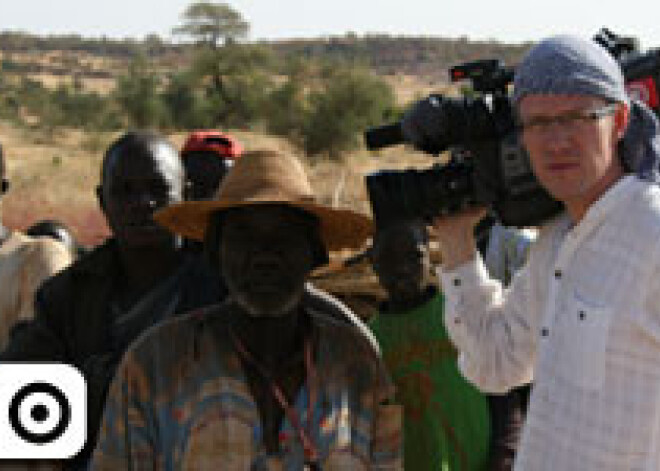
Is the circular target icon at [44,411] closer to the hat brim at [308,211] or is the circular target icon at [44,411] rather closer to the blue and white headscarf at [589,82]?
the hat brim at [308,211]

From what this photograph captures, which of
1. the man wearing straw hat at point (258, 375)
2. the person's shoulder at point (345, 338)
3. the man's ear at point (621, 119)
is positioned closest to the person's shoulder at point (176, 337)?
the man wearing straw hat at point (258, 375)

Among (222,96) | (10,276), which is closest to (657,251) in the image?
(10,276)

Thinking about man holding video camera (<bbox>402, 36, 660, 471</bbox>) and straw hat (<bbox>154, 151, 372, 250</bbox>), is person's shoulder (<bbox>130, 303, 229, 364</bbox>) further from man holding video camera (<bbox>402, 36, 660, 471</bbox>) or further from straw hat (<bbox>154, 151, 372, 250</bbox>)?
man holding video camera (<bbox>402, 36, 660, 471</bbox>)

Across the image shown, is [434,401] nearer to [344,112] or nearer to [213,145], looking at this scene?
[213,145]

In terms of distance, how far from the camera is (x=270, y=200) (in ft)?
8.34

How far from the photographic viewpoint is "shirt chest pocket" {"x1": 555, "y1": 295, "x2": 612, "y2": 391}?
2.22m

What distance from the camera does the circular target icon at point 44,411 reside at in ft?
9.91

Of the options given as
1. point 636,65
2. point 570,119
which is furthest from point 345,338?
point 636,65

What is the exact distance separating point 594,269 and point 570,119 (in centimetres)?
29

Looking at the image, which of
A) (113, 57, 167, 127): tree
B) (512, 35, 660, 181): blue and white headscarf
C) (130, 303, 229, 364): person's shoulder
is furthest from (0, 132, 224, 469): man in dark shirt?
(113, 57, 167, 127): tree

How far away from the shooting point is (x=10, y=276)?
12.4 ft

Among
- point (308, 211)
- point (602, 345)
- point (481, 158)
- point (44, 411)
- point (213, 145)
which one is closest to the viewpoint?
point (602, 345)

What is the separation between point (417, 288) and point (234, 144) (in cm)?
148

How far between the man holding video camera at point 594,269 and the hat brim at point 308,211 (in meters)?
0.50
